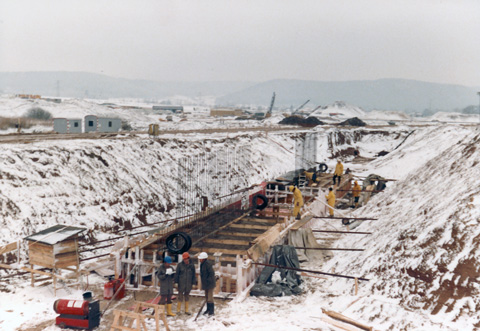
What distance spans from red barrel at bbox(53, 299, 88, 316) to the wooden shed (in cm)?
203

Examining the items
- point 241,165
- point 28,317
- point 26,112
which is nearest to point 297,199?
point 28,317

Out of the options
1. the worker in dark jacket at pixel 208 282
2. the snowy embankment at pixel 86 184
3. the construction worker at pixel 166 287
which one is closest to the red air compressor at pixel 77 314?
the construction worker at pixel 166 287

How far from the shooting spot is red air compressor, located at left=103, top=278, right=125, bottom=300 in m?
10.7

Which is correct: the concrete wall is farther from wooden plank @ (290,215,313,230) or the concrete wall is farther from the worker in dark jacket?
the worker in dark jacket

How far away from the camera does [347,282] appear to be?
11.0 metres

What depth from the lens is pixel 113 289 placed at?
425 inches

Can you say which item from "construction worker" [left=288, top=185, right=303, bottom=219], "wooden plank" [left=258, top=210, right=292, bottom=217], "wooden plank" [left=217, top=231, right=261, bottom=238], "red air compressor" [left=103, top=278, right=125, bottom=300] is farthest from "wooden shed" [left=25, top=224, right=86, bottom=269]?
"construction worker" [left=288, top=185, right=303, bottom=219]

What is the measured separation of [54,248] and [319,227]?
463 inches

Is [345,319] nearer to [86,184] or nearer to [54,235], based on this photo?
[54,235]

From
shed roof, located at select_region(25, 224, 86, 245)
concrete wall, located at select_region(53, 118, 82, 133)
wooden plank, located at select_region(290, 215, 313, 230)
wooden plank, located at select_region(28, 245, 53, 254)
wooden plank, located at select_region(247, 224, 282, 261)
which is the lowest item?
wooden plank, located at select_region(290, 215, 313, 230)

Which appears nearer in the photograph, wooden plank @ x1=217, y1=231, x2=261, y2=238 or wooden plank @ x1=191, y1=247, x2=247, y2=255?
wooden plank @ x1=191, y1=247, x2=247, y2=255

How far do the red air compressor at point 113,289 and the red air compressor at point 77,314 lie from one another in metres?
1.51

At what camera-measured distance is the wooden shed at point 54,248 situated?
10992 millimetres

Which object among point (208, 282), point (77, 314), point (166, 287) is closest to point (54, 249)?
point (77, 314)
